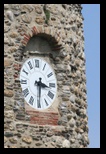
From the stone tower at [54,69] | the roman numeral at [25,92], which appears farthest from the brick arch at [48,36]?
the roman numeral at [25,92]

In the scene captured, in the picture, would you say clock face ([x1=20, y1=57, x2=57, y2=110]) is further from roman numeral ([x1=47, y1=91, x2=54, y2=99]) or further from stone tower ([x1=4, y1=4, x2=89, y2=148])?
stone tower ([x1=4, y1=4, x2=89, y2=148])

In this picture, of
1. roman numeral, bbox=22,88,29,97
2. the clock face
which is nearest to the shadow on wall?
the clock face

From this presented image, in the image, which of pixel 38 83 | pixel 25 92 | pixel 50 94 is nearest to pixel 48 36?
pixel 38 83

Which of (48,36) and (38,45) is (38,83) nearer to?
(38,45)

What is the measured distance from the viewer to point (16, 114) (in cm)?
1460

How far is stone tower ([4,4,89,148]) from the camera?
14.6 m

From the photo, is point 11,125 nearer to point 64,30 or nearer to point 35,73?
point 35,73

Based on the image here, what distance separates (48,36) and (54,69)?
0.65 metres

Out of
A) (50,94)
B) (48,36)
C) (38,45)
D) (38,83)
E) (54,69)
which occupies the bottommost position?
(50,94)

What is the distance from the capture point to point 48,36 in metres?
15.4

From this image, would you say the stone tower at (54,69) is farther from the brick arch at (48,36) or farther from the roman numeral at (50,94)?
the roman numeral at (50,94)

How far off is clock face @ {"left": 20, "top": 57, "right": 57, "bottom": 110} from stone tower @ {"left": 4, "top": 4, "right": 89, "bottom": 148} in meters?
0.10

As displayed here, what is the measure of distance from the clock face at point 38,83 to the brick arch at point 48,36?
406mm

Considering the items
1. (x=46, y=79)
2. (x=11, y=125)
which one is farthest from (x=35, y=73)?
(x=11, y=125)
